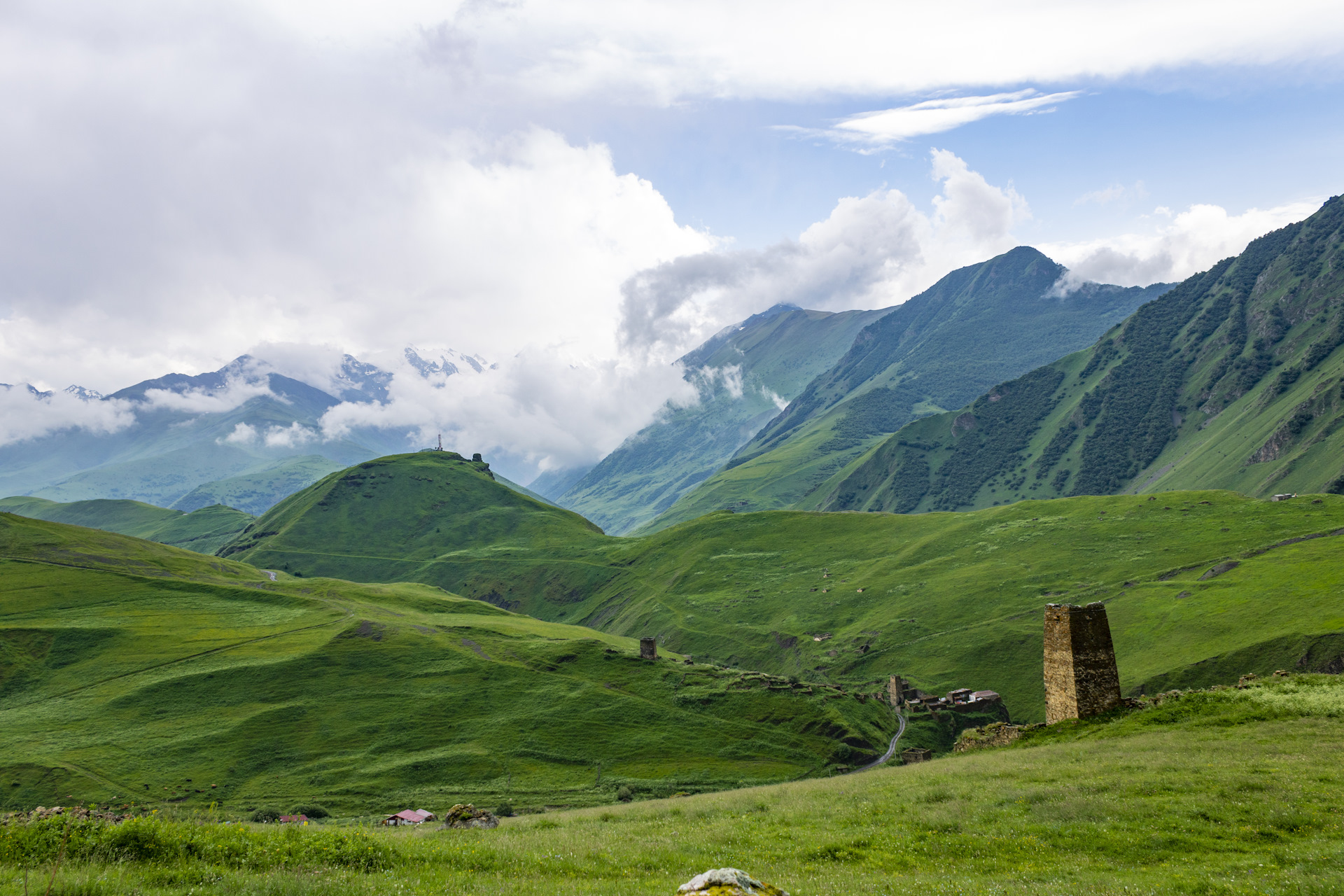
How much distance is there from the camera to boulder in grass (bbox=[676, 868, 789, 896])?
1386 cm

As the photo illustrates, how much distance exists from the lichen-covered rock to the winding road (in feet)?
213

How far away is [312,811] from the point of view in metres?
83.8

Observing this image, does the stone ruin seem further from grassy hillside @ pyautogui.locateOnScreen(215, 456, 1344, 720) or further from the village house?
the village house

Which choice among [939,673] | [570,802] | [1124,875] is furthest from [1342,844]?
[939,673]

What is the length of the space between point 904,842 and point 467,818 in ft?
89.9

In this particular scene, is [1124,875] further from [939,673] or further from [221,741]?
[939,673]

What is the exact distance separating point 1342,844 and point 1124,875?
6.18 meters

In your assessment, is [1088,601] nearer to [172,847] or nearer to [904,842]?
[904,842]

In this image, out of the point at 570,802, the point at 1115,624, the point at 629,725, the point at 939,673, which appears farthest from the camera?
the point at 939,673

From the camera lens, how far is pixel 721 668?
138 meters

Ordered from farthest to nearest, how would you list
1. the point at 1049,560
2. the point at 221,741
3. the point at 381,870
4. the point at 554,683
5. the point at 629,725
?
the point at 1049,560, the point at 554,683, the point at 629,725, the point at 221,741, the point at 381,870

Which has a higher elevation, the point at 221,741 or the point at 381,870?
the point at 381,870

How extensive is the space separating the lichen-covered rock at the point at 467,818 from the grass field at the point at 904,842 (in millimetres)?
5793

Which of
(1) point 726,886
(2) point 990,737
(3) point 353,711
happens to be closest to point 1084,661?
(2) point 990,737
